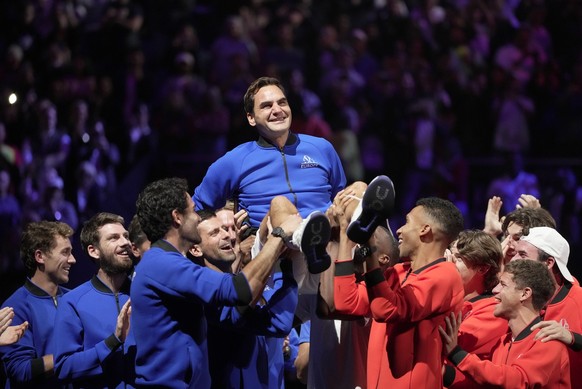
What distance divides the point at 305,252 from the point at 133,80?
8.65 meters

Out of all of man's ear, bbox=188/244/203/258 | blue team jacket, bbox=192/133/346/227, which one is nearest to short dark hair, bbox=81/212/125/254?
blue team jacket, bbox=192/133/346/227

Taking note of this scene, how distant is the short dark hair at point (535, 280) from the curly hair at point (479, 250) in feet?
1.10

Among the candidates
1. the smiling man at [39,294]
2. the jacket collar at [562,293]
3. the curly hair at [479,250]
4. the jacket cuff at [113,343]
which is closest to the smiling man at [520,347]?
the curly hair at [479,250]

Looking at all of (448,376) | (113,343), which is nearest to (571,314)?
(448,376)

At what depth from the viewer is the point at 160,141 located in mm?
11797

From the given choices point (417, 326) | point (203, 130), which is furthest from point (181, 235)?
point (203, 130)

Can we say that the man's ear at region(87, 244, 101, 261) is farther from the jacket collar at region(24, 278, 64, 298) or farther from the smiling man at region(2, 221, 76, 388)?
the jacket collar at region(24, 278, 64, 298)

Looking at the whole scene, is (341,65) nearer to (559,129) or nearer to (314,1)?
(314,1)

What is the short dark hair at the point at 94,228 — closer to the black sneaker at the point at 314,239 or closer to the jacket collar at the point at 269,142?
the jacket collar at the point at 269,142

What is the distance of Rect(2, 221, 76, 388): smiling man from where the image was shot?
19.9ft

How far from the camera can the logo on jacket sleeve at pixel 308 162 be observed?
6156 millimetres

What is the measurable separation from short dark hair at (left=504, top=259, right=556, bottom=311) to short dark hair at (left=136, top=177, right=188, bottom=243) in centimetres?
174

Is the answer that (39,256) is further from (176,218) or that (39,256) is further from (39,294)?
(176,218)

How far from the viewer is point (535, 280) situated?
5336 mm
